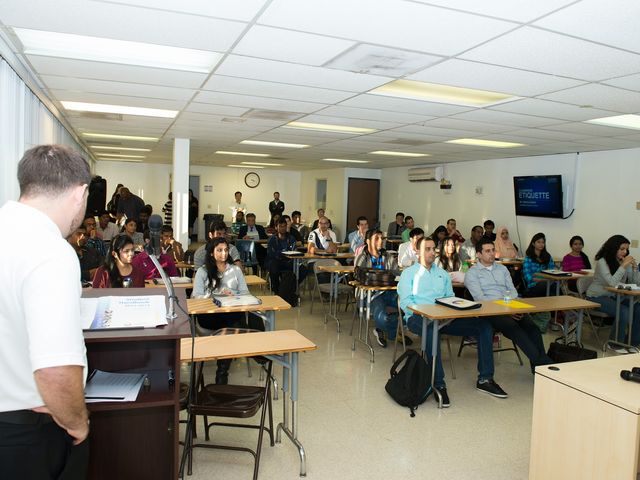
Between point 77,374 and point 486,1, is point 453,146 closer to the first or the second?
point 486,1

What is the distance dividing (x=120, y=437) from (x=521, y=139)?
645 centimetres

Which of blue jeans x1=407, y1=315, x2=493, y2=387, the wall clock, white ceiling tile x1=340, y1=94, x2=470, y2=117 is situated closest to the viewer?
blue jeans x1=407, y1=315, x2=493, y2=387

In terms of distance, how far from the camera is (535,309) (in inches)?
176

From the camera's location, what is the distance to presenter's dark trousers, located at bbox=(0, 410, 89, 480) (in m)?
1.48

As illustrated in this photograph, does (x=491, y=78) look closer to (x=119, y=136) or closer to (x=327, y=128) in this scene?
(x=327, y=128)

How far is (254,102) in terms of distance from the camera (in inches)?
195

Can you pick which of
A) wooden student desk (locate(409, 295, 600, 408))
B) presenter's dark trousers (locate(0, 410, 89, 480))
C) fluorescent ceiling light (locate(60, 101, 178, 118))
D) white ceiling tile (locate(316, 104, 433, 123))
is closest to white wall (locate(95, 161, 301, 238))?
fluorescent ceiling light (locate(60, 101, 178, 118))

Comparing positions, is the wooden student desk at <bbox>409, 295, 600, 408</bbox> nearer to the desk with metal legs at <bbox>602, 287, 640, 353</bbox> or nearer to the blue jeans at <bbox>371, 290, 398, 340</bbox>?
the blue jeans at <bbox>371, 290, 398, 340</bbox>

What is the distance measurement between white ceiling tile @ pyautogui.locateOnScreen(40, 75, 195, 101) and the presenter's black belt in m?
3.49

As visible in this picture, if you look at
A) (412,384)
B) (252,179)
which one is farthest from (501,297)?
(252,179)

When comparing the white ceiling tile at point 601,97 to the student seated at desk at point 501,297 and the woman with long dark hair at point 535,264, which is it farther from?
the woman with long dark hair at point 535,264

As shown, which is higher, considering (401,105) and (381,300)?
(401,105)

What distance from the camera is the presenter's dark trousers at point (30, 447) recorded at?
148 centimetres

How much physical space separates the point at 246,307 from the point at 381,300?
202 centimetres
